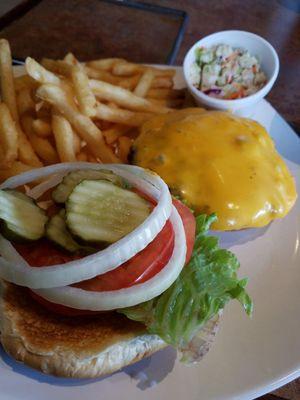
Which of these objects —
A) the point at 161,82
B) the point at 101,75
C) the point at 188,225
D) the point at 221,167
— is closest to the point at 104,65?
the point at 101,75

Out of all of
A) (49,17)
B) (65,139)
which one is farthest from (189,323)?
(49,17)

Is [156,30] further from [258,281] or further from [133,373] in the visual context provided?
[133,373]

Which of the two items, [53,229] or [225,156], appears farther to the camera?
[225,156]

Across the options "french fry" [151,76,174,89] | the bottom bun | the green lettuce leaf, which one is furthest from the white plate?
"french fry" [151,76,174,89]

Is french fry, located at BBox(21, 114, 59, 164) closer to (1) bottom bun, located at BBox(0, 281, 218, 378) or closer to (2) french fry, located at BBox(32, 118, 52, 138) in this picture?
(2) french fry, located at BBox(32, 118, 52, 138)

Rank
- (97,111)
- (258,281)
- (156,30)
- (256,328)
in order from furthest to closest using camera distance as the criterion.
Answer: (156,30)
(97,111)
(258,281)
(256,328)

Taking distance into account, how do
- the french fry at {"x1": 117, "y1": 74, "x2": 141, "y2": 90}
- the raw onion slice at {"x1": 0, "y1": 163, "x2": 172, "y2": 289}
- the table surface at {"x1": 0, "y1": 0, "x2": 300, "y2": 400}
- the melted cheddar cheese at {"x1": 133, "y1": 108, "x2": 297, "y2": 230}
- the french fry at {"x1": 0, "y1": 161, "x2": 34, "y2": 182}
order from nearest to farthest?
the raw onion slice at {"x1": 0, "y1": 163, "x2": 172, "y2": 289}
the melted cheddar cheese at {"x1": 133, "y1": 108, "x2": 297, "y2": 230}
the french fry at {"x1": 0, "y1": 161, "x2": 34, "y2": 182}
the french fry at {"x1": 117, "y1": 74, "x2": 141, "y2": 90}
the table surface at {"x1": 0, "y1": 0, "x2": 300, "y2": 400}

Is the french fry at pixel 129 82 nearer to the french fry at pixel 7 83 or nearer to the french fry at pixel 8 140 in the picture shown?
the french fry at pixel 7 83

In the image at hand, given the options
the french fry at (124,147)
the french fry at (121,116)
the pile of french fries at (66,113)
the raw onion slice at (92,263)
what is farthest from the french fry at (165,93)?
the raw onion slice at (92,263)
